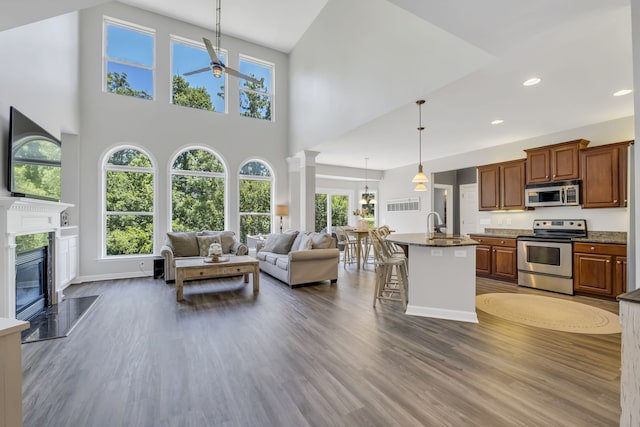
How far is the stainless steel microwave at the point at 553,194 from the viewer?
4473mm

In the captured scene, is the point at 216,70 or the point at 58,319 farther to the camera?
the point at 216,70

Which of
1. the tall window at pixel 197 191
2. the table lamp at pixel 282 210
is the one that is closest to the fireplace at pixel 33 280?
the tall window at pixel 197 191

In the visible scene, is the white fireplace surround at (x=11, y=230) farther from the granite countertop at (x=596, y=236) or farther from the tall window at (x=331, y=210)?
the granite countertop at (x=596, y=236)

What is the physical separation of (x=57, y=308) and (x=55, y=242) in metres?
0.95

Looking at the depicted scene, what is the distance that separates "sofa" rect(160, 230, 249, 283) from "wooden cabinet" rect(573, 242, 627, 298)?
5537 mm

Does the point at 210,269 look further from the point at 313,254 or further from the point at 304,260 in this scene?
the point at 313,254

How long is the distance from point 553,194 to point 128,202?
7.91 m

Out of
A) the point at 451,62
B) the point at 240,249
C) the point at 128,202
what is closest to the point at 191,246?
the point at 240,249

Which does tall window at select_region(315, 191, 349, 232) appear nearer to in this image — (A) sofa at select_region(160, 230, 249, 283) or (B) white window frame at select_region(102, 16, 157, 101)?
(A) sofa at select_region(160, 230, 249, 283)

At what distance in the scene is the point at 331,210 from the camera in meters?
9.41

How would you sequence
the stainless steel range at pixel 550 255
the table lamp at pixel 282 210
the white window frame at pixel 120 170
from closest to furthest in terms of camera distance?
the stainless steel range at pixel 550 255
the white window frame at pixel 120 170
the table lamp at pixel 282 210

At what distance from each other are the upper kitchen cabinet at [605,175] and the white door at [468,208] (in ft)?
9.21

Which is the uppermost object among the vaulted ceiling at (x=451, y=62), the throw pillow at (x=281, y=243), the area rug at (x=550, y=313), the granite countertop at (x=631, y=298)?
the vaulted ceiling at (x=451, y=62)

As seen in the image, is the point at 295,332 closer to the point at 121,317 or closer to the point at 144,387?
the point at 144,387
